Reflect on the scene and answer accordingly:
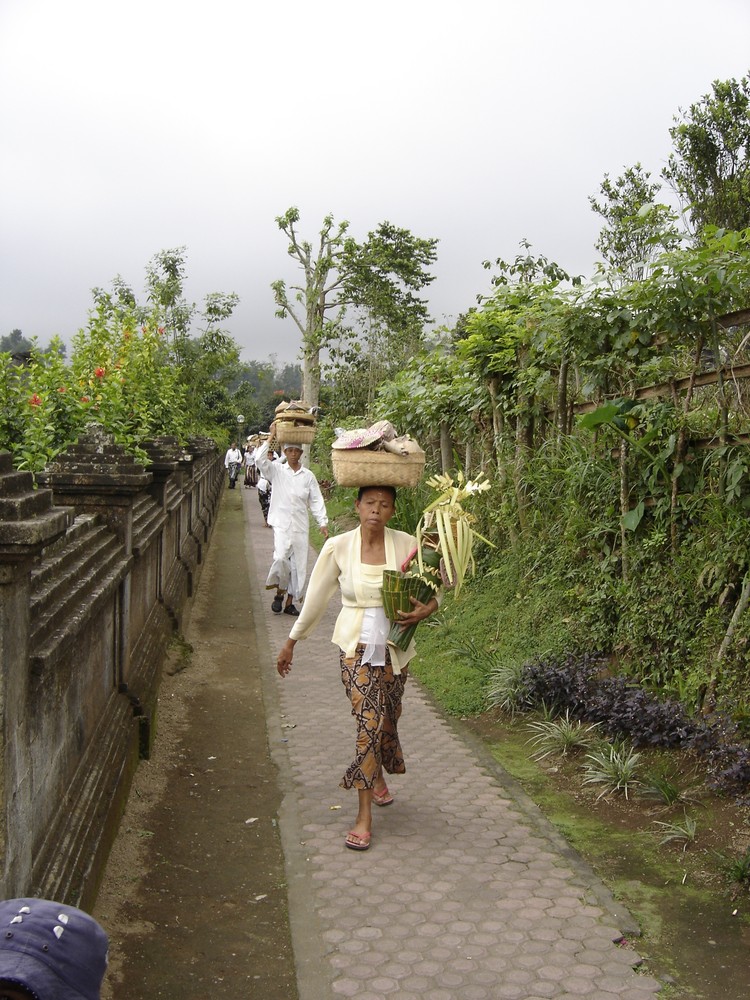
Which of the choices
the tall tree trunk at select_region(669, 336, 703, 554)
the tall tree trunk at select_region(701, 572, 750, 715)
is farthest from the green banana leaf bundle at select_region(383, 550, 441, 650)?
the tall tree trunk at select_region(669, 336, 703, 554)

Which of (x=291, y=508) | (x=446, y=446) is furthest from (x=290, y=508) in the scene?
(x=446, y=446)

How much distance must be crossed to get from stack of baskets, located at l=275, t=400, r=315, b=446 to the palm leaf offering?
4.68 m

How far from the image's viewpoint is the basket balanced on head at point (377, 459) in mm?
4887

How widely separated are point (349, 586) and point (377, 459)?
0.68 meters

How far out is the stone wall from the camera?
9.56 ft

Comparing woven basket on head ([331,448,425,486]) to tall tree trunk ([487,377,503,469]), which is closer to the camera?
woven basket on head ([331,448,425,486])

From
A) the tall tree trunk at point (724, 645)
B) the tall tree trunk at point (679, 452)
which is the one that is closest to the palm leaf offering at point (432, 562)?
the tall tree trunk at point (724, 645)

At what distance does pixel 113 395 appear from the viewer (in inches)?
325

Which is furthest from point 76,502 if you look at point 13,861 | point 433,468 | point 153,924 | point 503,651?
point 433,468

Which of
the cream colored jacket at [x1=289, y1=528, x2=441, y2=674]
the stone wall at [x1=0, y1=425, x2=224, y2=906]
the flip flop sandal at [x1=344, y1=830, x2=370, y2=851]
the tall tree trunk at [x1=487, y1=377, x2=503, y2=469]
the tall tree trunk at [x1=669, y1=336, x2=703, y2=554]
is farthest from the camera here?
the tall tree trunk at [x1=487, y1=377, x2=503, y2=469]

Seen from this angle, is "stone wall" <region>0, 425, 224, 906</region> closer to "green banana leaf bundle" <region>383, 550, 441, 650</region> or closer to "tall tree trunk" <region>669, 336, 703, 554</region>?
"green banana leaf bundle" <region>383, 550, 441, 650</region>

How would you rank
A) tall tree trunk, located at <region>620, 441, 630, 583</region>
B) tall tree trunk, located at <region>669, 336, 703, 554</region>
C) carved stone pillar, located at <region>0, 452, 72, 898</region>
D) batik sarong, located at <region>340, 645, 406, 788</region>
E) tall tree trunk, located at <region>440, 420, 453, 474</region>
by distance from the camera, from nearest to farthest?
carved stone pillar, located at <region>0, 452, 72, 898</region> → batik sarong, located at <region>340, 645, 406, 788</region> → tall tree trunk, located at <region>669, 336, 703, 554</region> → tall tree trunk, located at <region>620, 441, 630, 583</region> → tall tree trunk, located at <region>440, 420, 453, 474</region>

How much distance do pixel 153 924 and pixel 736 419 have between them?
4112 mm

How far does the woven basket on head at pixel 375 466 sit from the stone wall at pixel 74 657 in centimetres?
124
